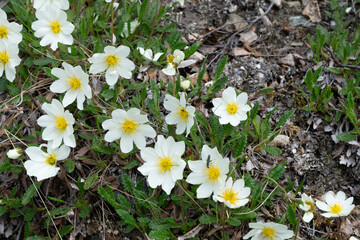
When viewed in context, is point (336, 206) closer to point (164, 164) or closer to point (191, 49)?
point (164, 164)

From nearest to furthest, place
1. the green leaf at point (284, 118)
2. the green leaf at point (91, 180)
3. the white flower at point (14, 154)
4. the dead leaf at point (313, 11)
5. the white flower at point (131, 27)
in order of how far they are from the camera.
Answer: the white flower at point (14, 154), the green leaf at point (91, 180), the green leaf at point (284, 118), the white flower at point (131, 27), the dead leaf at point (313, 11)

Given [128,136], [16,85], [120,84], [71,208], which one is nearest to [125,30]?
[120,84]

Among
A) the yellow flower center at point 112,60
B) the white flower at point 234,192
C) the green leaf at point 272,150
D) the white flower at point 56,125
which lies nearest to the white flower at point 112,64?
the yellow flower center at point 112,60

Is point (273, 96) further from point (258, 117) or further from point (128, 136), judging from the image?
point (128, 136)

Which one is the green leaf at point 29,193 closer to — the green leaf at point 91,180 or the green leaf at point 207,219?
the green leaf at point 91,180

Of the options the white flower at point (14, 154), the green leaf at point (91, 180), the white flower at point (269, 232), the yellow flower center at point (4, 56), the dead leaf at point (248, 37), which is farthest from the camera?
the dead leaf at point (248, 37)
